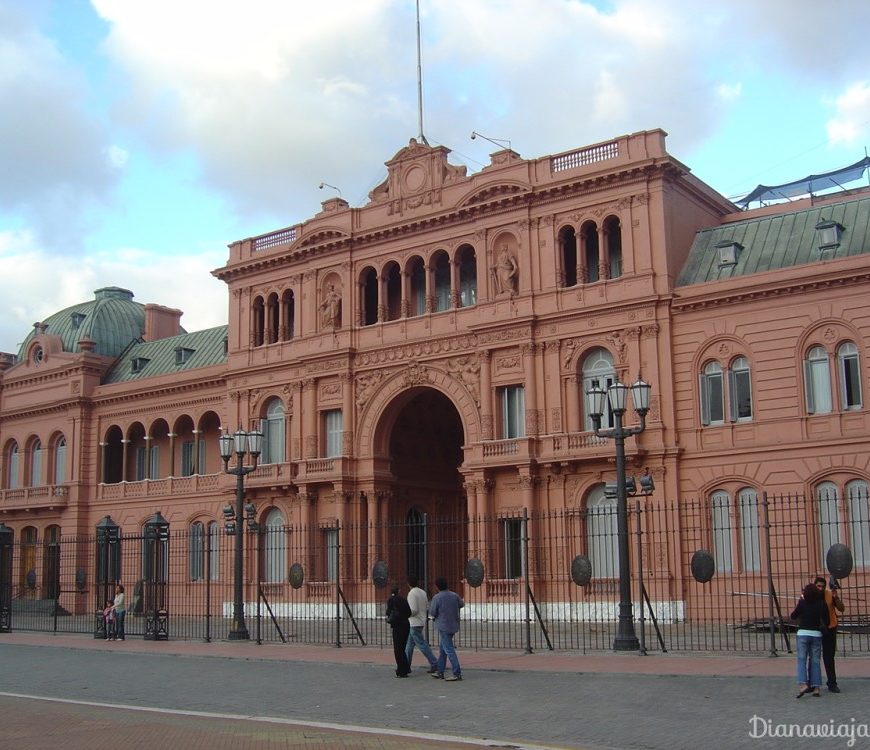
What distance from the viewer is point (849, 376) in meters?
34.8

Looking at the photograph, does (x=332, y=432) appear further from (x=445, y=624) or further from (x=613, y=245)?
(x=445, y=624)

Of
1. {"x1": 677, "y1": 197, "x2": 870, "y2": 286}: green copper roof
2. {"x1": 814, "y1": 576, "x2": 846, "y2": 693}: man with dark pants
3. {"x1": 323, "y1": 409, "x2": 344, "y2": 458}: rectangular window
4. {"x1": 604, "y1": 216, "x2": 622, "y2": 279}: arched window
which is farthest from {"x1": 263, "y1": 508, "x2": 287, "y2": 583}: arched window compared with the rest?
{"x1": 814, "y1": 576, "x2": 846, "y2": 693}: man with dark pants

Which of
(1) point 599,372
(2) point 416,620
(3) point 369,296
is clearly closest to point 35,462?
(3) point 369,296

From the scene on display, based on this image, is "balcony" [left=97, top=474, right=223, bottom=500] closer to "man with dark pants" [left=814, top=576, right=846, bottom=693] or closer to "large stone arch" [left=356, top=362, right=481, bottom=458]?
"large stone arch" [left=356, top=362, right=481, bottom=458]

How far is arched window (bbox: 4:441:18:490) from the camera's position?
61.7 m

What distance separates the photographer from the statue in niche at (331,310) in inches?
1837

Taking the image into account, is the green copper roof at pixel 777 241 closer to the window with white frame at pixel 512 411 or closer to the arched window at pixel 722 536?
the window with white frame at pixel 512 411

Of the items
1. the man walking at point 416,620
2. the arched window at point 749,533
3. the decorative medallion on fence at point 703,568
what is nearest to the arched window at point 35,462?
the arched window at point 749,533

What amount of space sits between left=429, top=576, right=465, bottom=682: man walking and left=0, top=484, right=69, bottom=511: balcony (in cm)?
4118

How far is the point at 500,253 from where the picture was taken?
42.2 meters

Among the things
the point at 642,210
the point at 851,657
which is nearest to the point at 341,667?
the point at 851,657

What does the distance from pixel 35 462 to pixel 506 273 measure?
106 feet

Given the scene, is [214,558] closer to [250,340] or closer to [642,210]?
[250,340]

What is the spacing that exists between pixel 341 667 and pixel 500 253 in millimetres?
22170
